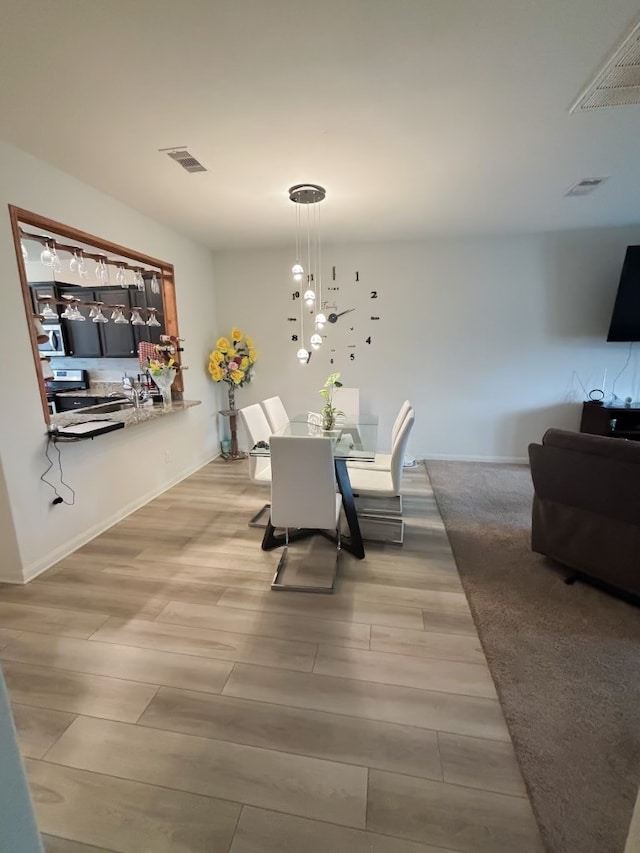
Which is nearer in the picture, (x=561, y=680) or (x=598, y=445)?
(x=561, y=680)

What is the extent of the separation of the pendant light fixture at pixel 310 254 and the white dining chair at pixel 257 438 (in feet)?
2.02

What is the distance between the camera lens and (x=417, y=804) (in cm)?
123

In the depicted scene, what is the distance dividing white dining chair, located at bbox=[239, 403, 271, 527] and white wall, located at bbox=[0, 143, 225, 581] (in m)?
1.22

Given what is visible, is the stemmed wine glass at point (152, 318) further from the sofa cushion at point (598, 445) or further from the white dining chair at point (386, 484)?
the sofa cushion at point (598, 445)

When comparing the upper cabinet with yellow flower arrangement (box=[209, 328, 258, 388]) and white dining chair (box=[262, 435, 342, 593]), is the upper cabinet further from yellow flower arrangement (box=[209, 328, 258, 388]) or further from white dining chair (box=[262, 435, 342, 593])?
Result: white dining chair (box=[262, 435, 342, 593])

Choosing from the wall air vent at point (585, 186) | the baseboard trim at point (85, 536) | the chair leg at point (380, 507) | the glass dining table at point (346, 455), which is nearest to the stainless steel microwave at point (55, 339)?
the baseboard trim at point (85, 536)

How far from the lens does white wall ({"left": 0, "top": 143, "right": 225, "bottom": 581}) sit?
2281 mm

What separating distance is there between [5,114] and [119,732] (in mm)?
2994

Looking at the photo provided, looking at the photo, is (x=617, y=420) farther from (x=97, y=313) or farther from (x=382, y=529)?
(x=97, y=313)

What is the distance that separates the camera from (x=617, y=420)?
13.1 ft

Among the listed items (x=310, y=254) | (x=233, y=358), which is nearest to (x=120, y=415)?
(x=233, y=358)

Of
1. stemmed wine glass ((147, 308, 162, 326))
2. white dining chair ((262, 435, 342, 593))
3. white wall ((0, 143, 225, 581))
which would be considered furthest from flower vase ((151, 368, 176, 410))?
white dining chair ((262, 435, 342, 593))

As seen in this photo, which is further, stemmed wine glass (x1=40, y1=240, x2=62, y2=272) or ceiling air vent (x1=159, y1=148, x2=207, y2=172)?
stemmed wine glass (x1=40, y1=240, x2=62, y2=272)

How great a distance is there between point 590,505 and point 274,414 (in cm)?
253
